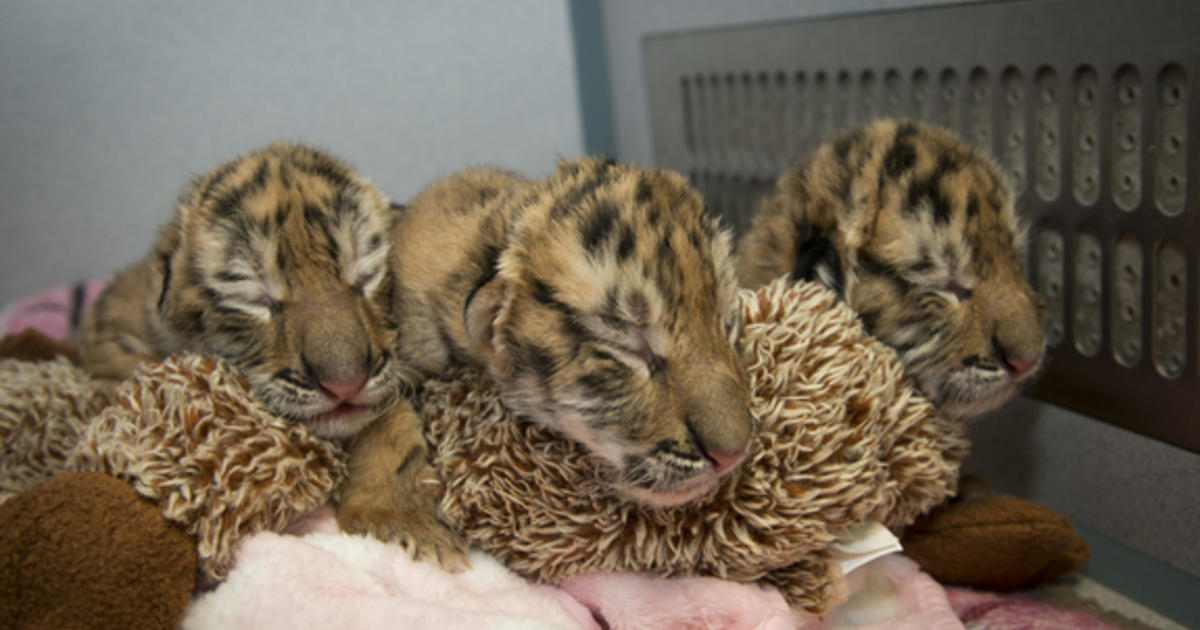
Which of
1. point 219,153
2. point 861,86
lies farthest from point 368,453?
point 219,153

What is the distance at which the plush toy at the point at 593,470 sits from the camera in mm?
1498

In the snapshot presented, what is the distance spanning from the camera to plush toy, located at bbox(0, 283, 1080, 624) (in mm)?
1498

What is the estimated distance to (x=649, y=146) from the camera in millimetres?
3170

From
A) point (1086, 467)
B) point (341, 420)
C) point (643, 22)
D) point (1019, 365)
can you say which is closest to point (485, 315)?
point (341, 420)

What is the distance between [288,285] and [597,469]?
663 mm

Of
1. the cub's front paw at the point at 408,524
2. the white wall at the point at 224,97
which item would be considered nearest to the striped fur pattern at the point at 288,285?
the cub's front paw at the point at 408,524

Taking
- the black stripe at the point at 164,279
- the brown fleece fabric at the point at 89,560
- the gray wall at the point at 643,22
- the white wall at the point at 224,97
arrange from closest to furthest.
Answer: the brown fleece fabric at the point at 89,560 → the black stripe at the point at 164,279 → the gray wall at the point at 643,22 → the white wall at the point at 224,97

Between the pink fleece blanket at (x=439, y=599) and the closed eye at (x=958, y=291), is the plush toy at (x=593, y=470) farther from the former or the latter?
the closed eye at (x=958, y=291)

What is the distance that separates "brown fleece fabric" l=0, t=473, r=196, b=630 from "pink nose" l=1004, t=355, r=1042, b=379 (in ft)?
4.70

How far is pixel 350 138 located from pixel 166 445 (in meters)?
1.81

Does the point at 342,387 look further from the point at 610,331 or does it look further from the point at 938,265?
the point at 938,265

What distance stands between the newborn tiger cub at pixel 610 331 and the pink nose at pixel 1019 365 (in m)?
0.54

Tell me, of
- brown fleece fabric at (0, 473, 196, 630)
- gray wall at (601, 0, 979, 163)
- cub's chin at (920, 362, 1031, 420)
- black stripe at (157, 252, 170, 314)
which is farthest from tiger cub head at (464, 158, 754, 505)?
gray wall at (601, 0, 979, 163)

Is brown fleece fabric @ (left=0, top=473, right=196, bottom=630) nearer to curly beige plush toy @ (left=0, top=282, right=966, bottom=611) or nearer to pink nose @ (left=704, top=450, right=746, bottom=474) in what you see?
curly beige plush toy @ (left=0, top=282, right=966, bottom=611)
